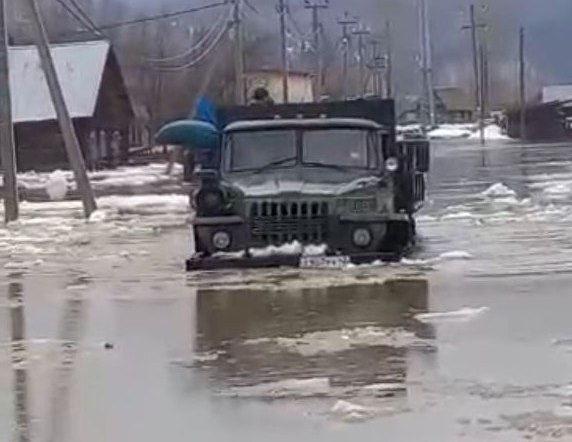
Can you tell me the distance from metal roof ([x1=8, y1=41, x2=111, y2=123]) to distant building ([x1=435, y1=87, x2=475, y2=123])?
262 feet

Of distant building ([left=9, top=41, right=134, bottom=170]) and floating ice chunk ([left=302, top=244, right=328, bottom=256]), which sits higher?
distant building ([left=9, top=41, right=134, bottom=170])

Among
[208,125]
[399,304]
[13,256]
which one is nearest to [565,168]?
[208,125]

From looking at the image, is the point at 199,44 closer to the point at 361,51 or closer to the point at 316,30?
the point at 316,30

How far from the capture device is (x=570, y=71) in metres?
155

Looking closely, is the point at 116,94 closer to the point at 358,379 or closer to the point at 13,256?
the point at 13,256

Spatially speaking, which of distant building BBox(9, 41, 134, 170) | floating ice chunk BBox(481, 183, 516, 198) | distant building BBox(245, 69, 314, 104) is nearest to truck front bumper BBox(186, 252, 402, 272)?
floating ice chunk BBox(481, 183, 516, 198)

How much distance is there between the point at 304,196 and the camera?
1827cm

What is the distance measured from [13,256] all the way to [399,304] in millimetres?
9110

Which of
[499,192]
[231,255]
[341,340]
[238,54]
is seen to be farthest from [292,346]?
[238,54]

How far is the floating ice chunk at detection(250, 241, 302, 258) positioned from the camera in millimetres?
18281

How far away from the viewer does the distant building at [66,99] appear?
67.9 m

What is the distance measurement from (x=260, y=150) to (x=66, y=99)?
160 feet

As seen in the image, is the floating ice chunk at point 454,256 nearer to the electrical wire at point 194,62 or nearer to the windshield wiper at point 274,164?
the windshield wiper at point 274,164

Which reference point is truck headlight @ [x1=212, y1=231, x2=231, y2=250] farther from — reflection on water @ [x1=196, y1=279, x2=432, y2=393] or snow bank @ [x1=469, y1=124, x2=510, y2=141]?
snow bank @ [x1=469, y1=124, x2=510, y2=141]
